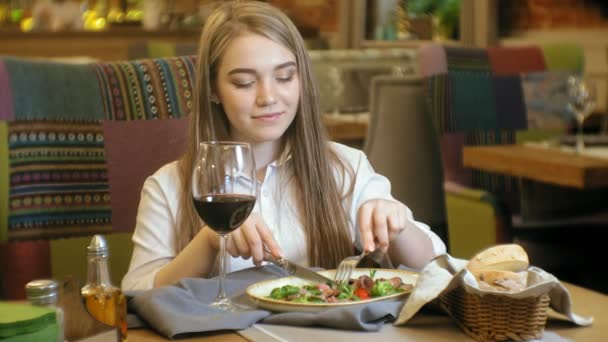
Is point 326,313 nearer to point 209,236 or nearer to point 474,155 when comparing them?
point 209,236

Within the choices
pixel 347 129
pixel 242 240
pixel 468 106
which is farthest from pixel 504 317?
pixel 347 129

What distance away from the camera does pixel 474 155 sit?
11.1ft

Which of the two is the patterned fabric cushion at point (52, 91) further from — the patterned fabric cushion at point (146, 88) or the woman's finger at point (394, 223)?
the woman's finger at point (394, 223)

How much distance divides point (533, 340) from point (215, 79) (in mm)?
927

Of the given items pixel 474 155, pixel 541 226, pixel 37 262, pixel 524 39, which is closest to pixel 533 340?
pixel 37 262

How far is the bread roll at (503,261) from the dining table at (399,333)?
78 millimetres

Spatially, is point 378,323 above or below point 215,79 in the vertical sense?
below

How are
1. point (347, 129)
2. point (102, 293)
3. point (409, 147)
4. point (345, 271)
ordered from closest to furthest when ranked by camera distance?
point (102, 293)
point (345, 271)
point (409, 147)
point (347, 129)

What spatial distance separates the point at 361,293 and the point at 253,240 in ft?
0.64

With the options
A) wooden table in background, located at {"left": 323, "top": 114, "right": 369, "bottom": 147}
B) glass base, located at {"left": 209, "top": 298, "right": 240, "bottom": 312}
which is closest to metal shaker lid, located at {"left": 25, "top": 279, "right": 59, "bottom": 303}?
glass base, located at {"left": 209, "top": 298, "right": 240, "bottom": 312}

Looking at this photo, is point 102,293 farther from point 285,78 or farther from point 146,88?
point 146,88

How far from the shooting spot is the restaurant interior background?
5.42m

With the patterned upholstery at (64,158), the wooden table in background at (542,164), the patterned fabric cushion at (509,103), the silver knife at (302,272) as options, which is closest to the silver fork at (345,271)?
the silver knife at (302,272)

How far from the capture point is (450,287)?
1.30m
